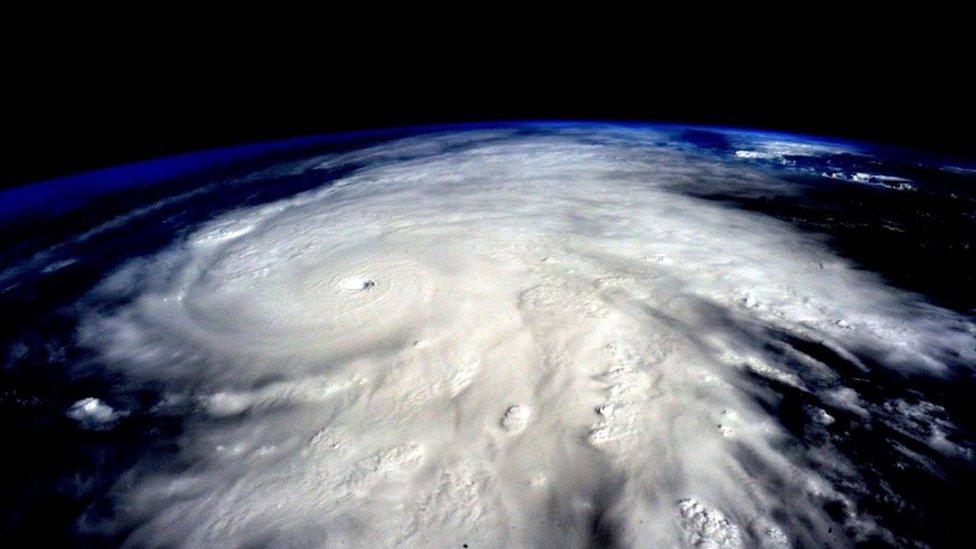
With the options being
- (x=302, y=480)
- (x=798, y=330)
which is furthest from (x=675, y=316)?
(x=302, y=480)

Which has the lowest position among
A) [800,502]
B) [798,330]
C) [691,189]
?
[800,502]

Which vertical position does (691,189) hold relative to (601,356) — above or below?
above

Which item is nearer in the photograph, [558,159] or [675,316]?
[675,316]

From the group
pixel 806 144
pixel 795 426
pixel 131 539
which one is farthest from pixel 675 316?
pixel 806 144

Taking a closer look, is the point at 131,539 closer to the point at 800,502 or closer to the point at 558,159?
the point at 800,502

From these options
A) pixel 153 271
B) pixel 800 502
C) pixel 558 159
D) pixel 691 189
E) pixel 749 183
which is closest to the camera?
pixel 800 502

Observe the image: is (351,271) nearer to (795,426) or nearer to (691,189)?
(795,426)

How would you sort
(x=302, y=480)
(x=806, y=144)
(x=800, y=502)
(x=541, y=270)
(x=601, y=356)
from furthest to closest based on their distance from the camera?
(x=806, y=144), (x=541, y=270), (x=601, y=356), (x=302, y=480), (x=800, y=502)
